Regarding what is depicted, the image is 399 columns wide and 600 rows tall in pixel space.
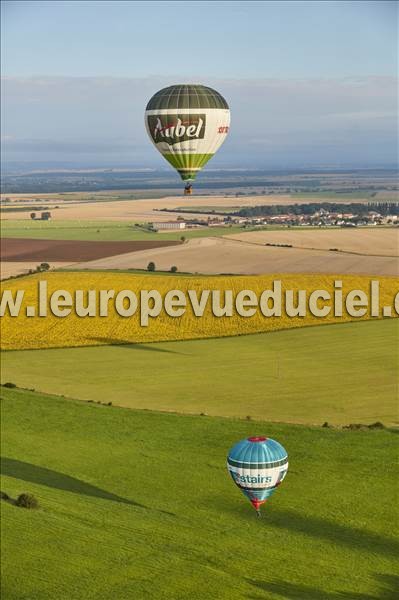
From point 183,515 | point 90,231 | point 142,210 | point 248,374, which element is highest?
point 142,210

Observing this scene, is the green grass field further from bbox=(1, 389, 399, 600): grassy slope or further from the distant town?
bbox=(1, 389, 399, 600): grassy slope

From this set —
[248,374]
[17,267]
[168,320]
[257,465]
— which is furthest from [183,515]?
[17,267]

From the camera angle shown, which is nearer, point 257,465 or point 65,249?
point 257,465

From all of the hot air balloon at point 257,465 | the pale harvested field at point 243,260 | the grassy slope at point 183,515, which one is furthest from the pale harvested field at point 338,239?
the hot air balloon at point 257,465

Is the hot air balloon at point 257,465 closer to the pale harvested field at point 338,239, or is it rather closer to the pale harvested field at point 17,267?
the pale harvested field at point 338,239

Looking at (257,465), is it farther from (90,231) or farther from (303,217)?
(90,231)

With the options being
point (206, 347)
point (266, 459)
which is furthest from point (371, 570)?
point (206, 347)
